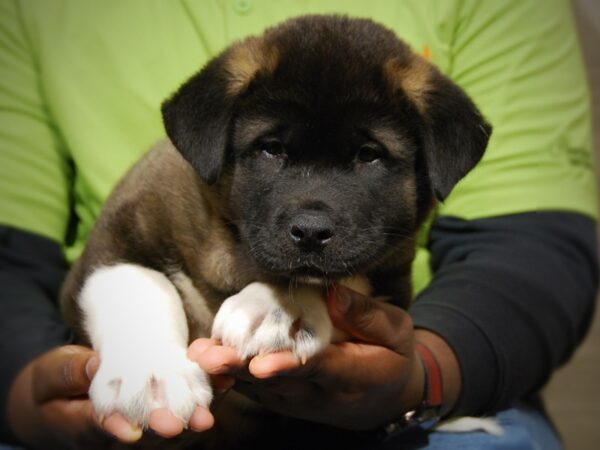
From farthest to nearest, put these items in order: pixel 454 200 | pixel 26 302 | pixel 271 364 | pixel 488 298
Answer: pixel 454 200
pixel 26 302
pixel 488 298
pixel 271 364

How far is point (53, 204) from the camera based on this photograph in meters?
2.64

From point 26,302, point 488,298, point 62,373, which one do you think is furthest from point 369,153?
point 26,302

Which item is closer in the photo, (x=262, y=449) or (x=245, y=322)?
(x=245, y=322)

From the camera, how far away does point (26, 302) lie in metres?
2.40

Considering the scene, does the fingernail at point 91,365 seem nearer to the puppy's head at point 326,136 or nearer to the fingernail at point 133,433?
the fingernail at point 133,433

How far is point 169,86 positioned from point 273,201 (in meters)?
1.15

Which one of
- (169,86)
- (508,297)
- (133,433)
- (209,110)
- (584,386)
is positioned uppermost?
(209,110)

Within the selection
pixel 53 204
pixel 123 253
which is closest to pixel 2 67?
pixel 53 204

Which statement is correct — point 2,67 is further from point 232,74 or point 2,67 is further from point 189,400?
point 189,400

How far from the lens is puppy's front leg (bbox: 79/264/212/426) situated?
154cm

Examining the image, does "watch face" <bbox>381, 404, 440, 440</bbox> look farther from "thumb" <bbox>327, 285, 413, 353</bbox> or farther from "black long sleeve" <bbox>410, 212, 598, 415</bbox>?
"thumb" <bbox>327, 285, 413, 353</bbox>

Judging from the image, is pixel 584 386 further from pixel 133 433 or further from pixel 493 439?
pixel 133 433

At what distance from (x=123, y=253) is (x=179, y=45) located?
0.98 meters

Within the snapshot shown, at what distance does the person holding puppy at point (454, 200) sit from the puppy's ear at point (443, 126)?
0.55 m
